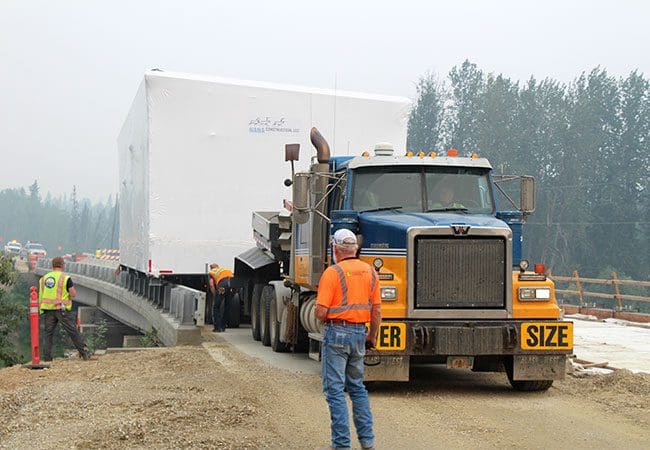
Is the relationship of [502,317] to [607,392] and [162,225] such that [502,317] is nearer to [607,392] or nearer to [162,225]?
[607,392]

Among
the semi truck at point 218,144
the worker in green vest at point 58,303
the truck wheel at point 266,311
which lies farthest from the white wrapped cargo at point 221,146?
the worker in green vest at point 58,303

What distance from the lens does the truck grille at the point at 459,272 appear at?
11.2 meters

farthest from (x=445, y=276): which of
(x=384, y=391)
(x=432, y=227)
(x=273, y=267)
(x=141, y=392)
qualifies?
(x=273, y=267)

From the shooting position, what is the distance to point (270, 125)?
2075 centimetres

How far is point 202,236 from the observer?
2095 centimetres

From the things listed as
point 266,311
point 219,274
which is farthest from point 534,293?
point 219,274

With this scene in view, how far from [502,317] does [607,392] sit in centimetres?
167

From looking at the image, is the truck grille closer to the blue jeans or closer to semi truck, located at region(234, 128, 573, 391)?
semi truck, located at region(234, 128, 573, 391)

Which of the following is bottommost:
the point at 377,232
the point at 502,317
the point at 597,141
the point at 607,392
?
the point at 607,392

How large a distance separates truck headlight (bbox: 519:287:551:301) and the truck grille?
9.9 inches

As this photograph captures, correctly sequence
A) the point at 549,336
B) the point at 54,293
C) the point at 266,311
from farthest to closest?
the point at 266,311 → the point at 54,293 → the point at 549,336

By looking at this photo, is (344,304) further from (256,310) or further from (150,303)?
(150,303)

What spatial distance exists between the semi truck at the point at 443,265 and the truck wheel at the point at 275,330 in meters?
3.66

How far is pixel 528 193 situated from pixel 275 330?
20.0 ft
